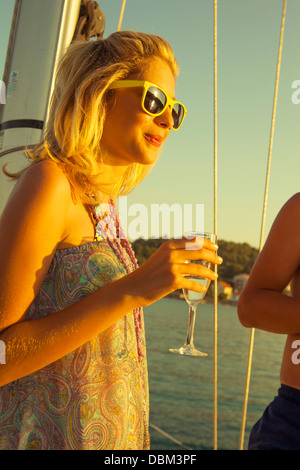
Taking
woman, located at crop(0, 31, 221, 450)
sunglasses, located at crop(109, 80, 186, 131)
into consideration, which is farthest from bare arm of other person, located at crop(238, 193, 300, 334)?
sunglasses, located at crop(109, 80, 186, 131)

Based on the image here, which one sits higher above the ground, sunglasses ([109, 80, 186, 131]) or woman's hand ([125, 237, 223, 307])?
sunglasses ([109, 80, 186, 131])

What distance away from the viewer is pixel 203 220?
57.7 inches

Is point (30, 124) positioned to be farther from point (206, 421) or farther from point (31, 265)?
point (206, 421)

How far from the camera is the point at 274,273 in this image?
1604 mm

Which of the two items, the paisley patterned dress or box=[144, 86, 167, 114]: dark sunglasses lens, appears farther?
box=[144, 86, 167, 114]: dark sunglasses lens

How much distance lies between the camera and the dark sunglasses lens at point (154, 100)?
1523 mm

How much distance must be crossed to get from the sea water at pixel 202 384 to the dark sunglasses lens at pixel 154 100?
25.8m

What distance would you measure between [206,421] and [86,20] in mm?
47341

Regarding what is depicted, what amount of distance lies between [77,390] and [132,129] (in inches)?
28.8

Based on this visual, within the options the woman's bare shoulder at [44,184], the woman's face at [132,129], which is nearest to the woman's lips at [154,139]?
the woman's face at [132,129]

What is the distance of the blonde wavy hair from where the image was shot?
1464 millimetres

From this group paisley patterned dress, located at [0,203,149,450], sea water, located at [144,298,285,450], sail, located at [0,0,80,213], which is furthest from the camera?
sea water, located at [144,298,285,450]

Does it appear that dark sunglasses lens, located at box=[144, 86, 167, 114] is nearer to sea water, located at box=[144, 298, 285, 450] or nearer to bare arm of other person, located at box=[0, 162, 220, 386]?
bare arm of other person, located at box=[0, 162, 220, 386]

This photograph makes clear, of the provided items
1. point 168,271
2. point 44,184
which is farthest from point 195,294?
point 44,184
